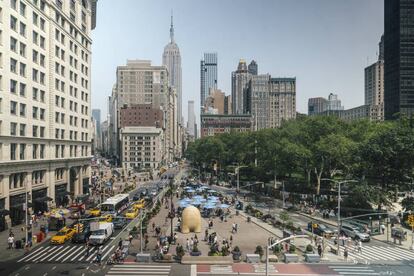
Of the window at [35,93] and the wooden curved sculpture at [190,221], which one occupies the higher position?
the window at [35,93]

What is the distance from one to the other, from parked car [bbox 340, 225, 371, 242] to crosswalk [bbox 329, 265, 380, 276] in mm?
12025

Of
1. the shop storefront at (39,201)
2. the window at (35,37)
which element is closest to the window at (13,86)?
the window at (35,37)

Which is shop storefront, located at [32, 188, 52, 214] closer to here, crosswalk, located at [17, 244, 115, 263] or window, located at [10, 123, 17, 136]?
window, located at [10, 123, 17, 136]

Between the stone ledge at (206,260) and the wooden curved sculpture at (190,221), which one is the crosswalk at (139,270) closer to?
the stone ledge at (206,260)

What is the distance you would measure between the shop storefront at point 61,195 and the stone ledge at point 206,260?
40.4m

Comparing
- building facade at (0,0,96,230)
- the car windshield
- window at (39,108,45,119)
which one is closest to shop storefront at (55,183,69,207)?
building facade at (0,0,96,230)

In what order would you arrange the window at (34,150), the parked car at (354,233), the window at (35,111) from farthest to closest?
the window at (35,111) → the window at (34,150) → the parked car at (354,233)

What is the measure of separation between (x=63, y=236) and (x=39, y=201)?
17.4 metres

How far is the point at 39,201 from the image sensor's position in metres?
60.9

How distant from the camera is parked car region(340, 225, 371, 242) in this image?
159 ft

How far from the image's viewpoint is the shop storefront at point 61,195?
70.8m

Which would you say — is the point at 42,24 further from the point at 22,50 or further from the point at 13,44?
the point at 13,44

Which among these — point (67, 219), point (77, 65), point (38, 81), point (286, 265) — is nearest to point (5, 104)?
point (38, 81)

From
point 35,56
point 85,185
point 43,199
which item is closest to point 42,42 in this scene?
point 35,56
